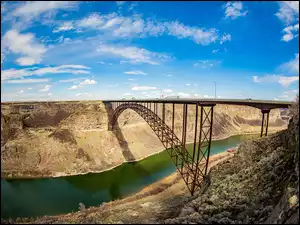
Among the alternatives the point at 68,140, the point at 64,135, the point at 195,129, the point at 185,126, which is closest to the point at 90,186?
the point at 68,140

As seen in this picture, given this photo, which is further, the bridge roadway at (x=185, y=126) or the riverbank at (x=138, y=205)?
the bridge roadway at (x=185, y=126)

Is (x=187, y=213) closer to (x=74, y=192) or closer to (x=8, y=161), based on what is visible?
(x=74, y=192)

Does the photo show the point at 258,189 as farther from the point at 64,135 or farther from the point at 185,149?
the point at 64,135

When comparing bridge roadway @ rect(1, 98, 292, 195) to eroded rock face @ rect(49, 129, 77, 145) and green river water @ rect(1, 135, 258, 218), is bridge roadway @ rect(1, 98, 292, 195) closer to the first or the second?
green river water @ rect(1, 135, 258, 218)

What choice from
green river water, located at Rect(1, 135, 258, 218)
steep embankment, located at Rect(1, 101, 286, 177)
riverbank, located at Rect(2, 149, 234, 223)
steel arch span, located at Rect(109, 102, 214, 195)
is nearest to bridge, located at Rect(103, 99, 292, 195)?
steel arch span, located at Rect(109, 102, 214, 195)

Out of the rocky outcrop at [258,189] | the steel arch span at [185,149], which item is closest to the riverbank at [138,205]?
the steel arch span at [185,149]

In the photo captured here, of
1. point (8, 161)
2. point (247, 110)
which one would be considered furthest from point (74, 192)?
point (247, 110)

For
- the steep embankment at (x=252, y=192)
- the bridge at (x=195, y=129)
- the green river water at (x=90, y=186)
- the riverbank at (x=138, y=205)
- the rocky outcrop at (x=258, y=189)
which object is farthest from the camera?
the green river water at (x=90, y=186)

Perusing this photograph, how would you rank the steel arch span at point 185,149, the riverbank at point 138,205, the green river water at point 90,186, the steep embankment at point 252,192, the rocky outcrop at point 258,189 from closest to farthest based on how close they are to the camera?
1. the rocky outcrop at point 258,189
2. the steep embankment at point 252,192
3. the riverbank at point 138,205
4. the steel arch span at point 185,149
5. the green river water at point 90,186

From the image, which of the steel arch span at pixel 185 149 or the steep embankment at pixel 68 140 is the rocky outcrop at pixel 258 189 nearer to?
the steel arch span at pixel 185 149

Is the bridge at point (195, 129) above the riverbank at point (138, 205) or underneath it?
above

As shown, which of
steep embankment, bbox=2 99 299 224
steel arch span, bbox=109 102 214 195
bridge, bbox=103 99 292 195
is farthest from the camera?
steel arch span, bbox=109 102 214 195
